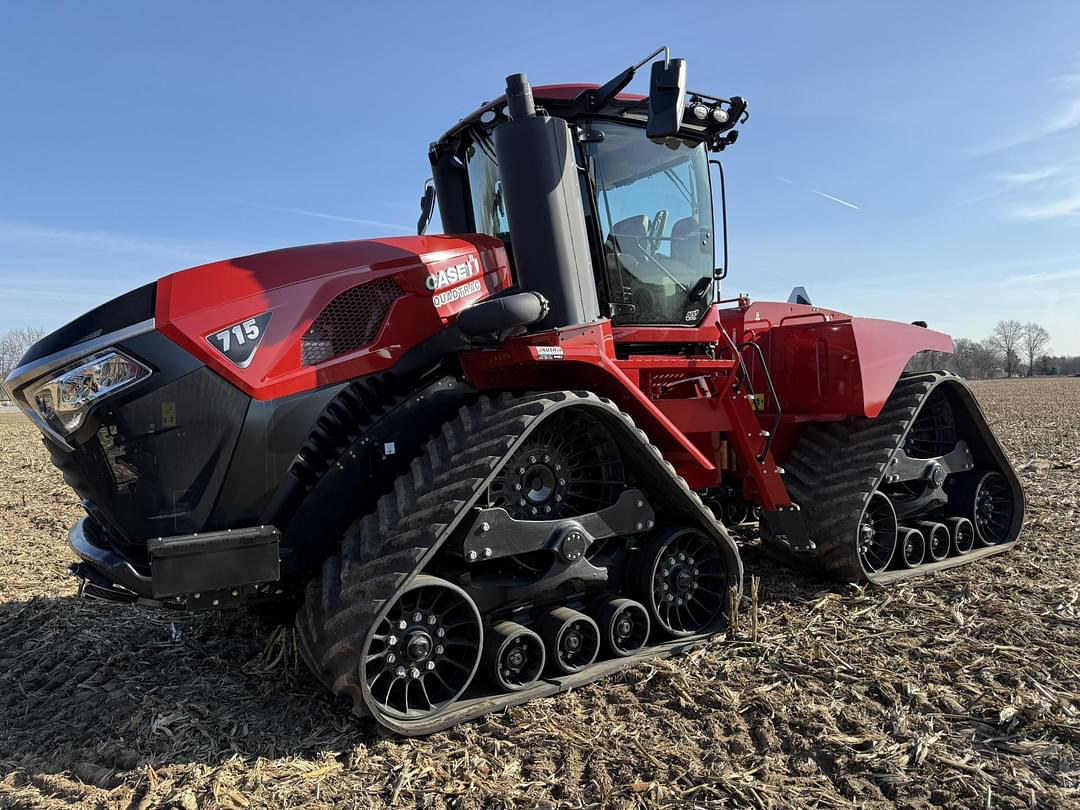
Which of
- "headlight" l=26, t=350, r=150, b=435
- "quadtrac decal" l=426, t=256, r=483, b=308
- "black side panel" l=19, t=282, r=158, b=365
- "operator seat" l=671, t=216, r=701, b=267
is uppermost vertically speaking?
"operator seat" l=671, t=216, r=701, b=267

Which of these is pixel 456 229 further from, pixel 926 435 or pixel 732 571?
pixel 926 435

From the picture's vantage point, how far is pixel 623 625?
13.6ft

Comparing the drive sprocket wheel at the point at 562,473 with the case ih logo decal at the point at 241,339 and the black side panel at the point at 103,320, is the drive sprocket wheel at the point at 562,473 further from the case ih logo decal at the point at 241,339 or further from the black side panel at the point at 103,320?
the black side panel at the point at 103,320

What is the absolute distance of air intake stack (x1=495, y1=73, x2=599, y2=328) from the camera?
13.2ft

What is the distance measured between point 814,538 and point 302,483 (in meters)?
3.60

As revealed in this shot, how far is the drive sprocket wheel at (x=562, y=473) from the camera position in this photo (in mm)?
3898

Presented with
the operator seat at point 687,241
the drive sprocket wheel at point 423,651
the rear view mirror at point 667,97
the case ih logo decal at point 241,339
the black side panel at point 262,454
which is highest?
the rear view mirror at point 667,97

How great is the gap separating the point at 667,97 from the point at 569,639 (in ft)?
8.82

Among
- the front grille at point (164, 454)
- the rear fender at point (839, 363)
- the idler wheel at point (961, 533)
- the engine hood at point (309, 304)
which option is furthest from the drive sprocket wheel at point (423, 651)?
the idler wheel at point (961, 533)

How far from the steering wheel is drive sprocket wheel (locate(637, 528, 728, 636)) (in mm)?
1824

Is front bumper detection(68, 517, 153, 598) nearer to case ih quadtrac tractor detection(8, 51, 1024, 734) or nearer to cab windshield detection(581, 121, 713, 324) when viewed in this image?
case ih quadtrac tractor detection(8, 51, 1024, 734)

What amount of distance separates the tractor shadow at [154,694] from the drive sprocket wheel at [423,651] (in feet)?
0.74

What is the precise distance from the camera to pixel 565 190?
4141 millimetres

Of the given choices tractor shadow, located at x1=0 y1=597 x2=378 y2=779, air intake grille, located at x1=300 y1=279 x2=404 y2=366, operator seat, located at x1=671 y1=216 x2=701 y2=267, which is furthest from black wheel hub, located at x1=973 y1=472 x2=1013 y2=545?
tractor shadow, located at x1=0 y1=597 x2=378 y2=779
